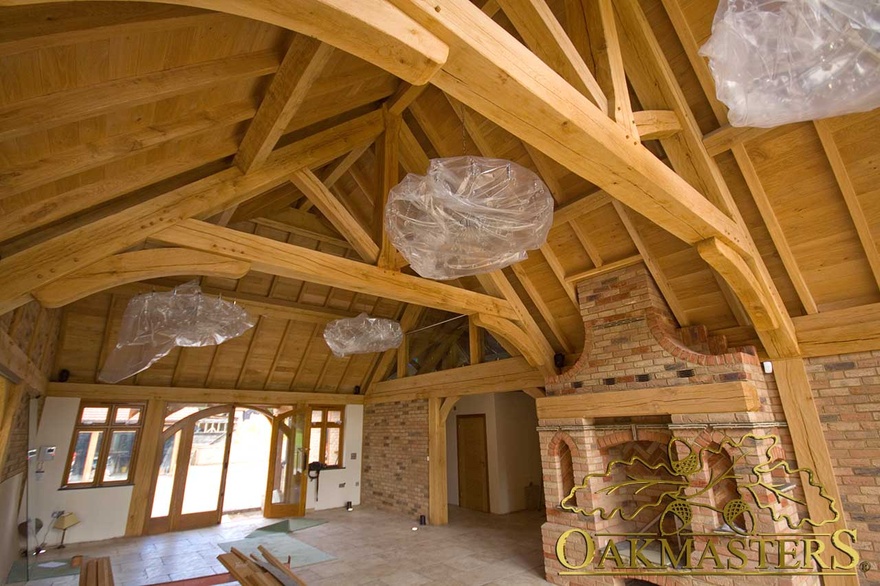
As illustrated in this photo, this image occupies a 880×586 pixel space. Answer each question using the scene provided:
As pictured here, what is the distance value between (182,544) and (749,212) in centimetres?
843

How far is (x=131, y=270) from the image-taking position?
326cm

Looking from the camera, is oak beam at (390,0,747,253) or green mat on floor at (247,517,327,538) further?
→ green mat on floor at (247,517,327,538)

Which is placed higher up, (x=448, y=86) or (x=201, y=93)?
(x=201, y=93)

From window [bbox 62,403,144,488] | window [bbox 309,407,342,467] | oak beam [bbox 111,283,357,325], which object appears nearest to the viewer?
oak beam [bbox 111,283,357,325]

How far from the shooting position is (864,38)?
1757mm

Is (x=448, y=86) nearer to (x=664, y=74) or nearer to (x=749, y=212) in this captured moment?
(x=664, y=74)

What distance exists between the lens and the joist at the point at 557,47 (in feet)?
7.07

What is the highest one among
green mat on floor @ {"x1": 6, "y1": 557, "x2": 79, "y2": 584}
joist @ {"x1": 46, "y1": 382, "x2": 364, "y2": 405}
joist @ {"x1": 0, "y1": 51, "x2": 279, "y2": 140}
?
joist @ {"x1": 0, "y1": 51, "x2": 279, "y2": 140}

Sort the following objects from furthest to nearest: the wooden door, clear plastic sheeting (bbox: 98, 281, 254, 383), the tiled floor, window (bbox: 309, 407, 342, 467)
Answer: window (bbox: 309, 407, 342, 467) → the wooden door → the tiled floor → clear plastic sheeting (bbox: 98, 281, 254, 383)

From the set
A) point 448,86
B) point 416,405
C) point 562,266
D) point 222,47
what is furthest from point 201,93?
point 416,405

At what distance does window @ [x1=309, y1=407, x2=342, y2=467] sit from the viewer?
9.02 meters

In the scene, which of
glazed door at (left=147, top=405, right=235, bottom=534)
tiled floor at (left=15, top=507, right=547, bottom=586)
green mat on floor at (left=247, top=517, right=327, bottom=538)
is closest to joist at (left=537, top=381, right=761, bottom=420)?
tiled floor at (left=15, top=507, right=547, bottom=586)

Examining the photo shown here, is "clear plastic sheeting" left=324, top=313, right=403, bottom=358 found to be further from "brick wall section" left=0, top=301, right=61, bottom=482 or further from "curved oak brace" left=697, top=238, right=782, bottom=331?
"curved oak brace" left=697, top=238, right=782, bottom=331

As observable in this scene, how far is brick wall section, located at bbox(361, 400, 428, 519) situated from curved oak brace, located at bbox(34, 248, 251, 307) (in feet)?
17.6
